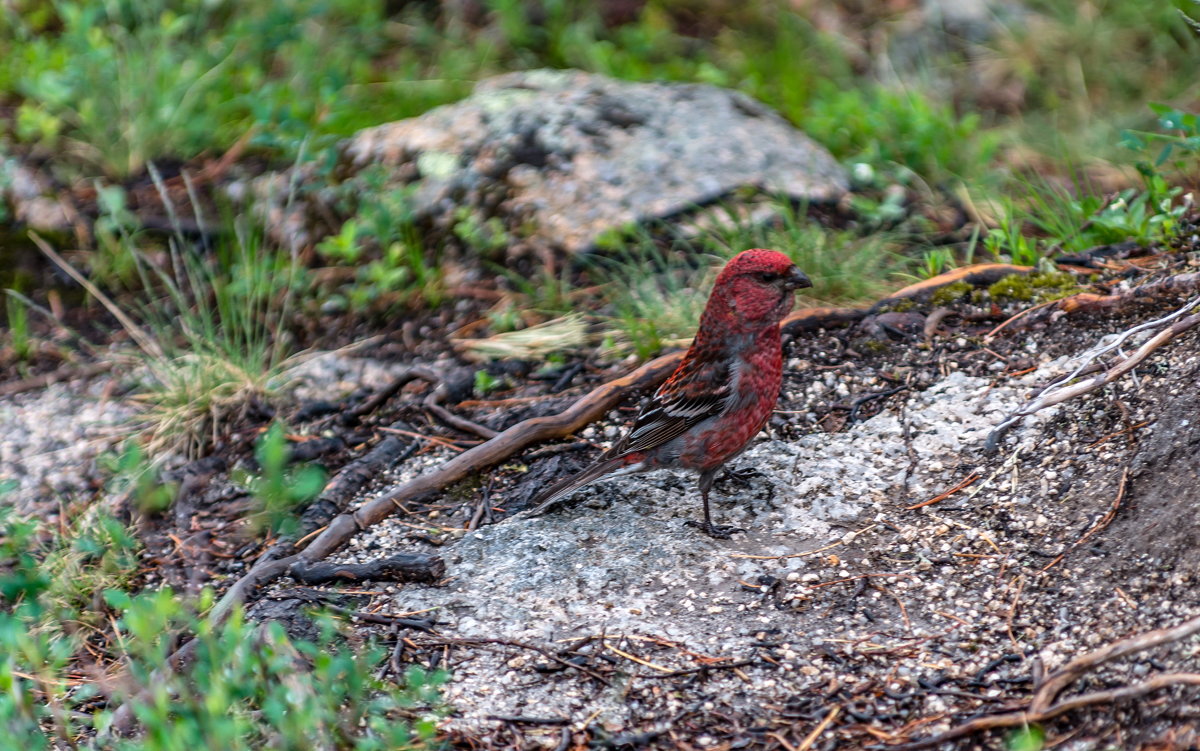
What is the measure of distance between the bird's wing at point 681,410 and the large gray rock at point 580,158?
152 cm

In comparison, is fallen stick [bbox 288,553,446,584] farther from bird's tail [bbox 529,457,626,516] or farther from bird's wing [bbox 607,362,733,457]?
bird's wing [bbox 607,362,733,457]

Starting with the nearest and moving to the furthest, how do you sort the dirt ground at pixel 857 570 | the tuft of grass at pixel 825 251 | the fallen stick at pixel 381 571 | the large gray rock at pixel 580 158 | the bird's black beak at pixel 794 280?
the dirt ground at pixel 857 570 < the fallen stick at pixel 381 571 < the bird's black beak at pixel 794 280 < the tuft of grass at pixel 825 251 < the large gray rock at pixel 580 158

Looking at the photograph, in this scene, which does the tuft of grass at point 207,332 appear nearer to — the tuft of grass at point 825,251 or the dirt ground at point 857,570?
the dirt ground at point 857,570

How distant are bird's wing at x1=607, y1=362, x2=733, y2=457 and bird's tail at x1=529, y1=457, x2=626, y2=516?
46 mm

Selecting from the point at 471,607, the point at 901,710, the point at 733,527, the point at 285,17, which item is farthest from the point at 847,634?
the point at 285,17

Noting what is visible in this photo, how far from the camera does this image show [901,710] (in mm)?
2807

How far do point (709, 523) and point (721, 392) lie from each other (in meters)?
0.45

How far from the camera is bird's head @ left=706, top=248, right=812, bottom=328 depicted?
388cm

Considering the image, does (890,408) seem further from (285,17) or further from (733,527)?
(285,17)

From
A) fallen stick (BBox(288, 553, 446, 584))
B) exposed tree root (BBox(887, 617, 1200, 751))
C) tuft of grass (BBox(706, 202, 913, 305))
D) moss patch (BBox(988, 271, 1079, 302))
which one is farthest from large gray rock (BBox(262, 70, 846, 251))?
exposed tree root (BBox(887, 617, 1200, 751))

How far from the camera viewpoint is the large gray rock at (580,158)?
5383 mm

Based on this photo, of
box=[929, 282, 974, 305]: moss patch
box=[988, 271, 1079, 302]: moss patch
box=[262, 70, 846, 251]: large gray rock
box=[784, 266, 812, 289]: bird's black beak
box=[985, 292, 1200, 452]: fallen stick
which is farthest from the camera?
box=[262, 70, 846, 251]: large gray rock

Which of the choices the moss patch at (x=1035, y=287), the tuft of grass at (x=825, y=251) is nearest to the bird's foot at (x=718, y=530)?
the tuft of grass at (x=825, y=251)

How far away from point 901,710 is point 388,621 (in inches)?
59.0
